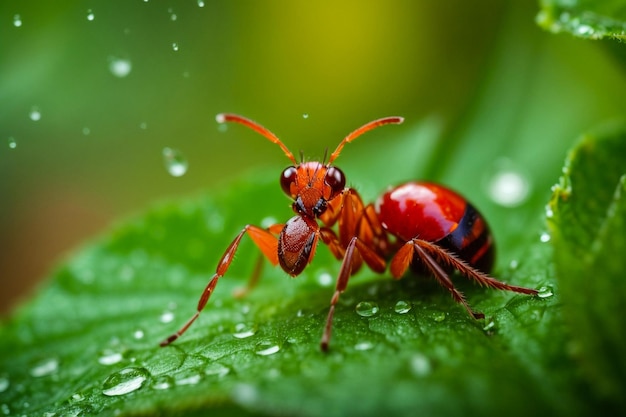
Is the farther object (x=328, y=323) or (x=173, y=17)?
(x=173, y=17)

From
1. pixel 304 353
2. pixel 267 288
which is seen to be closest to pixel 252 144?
pixel 267 288

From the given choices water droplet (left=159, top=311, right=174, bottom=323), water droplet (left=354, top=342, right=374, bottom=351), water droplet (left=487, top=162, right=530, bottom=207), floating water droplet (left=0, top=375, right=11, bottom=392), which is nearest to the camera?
water droplet (left=354, top=342, right=374, bottom=351)

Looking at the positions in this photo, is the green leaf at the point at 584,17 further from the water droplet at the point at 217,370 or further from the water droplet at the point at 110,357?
the water droplet at the point at 110,357

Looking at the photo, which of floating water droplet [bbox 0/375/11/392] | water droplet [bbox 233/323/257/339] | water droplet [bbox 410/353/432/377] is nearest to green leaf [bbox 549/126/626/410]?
water droplet [bbox 410/353/432/377]

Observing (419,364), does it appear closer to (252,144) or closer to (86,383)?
(86,383)

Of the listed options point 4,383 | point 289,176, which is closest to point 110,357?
point 4,383

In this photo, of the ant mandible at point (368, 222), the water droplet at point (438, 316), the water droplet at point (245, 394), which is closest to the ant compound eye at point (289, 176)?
the ant mandible at point (368, 222)

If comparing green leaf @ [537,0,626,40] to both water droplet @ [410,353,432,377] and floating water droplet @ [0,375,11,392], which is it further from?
floating water droplet @ [0,375,11,392]
